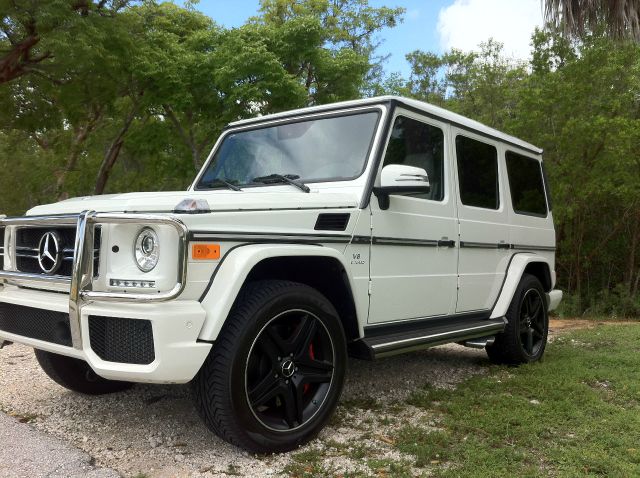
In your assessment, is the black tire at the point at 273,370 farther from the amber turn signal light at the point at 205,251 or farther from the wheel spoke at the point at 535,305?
the wheel spoke at the point at 535,305

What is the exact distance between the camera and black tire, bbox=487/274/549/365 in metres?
5.28

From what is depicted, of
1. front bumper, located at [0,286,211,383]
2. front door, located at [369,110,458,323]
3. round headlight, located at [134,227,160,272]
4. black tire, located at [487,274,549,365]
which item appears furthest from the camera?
black tire, located at [487,274,549,365]

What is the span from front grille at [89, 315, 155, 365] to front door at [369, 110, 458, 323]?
1525 mm

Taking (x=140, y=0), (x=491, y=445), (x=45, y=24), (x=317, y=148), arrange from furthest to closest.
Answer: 1. (x=140, y=0)
2. (x=45, y=24)
3. (x=317, y=148)
4. (x=491, y=445)

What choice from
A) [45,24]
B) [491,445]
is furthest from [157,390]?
[45,24]

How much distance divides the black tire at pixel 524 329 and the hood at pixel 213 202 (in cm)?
247

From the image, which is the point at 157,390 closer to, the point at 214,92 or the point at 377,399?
the point at 377,399

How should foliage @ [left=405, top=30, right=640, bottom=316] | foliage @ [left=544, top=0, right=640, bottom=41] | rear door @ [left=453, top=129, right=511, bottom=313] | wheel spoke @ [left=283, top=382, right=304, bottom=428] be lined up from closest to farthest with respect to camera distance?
wheel spoke @ [left=283, top=382, right=304, bottom=428] < rear door @ [left=453, top=129, right=511, bottom=313] < foliage @ [left=544, top=0, right=640, bottom=41] < foliage @ [left=405, top=30, right=640, bottom=316]

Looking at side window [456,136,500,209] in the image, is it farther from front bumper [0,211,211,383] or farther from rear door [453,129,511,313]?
front bumper [0,211,211,383]

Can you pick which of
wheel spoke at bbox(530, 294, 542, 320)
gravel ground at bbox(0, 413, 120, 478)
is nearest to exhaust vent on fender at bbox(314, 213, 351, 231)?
gravel ground at bbox(0, 413, 120, 478)

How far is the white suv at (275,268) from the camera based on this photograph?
275cm

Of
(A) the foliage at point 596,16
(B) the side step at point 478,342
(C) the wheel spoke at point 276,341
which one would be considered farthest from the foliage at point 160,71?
(C) the wheel spoke at point 276,341

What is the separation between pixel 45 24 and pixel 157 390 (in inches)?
434

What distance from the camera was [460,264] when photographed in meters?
4.62
